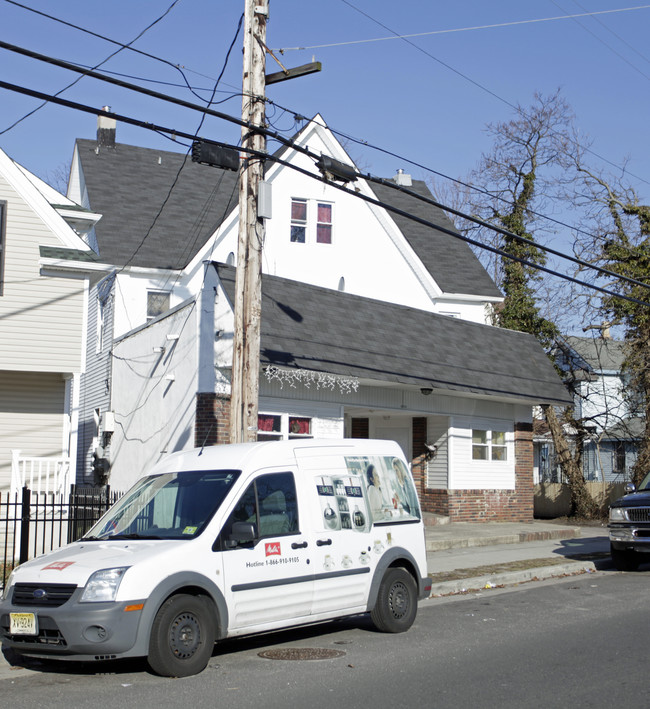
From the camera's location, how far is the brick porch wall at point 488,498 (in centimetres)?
2198

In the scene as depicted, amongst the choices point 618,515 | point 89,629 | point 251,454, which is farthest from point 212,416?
point 89,629

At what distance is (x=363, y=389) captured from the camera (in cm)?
1970

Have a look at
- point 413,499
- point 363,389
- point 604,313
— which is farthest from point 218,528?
point 604,313

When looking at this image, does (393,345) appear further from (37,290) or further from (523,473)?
(37,290)

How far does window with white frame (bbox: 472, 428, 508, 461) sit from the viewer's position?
2289 centimetres

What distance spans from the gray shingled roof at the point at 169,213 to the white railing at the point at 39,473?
7.60m

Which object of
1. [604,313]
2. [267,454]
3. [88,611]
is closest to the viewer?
[88,611]

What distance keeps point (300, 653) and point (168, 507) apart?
1900mm

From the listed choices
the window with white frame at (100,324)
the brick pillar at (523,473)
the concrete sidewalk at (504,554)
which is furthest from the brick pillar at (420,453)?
the window with white frame at (100,324)

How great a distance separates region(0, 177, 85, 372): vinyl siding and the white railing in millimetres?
1669

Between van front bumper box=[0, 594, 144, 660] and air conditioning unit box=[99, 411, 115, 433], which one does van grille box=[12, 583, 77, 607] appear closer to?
van front bumper box=[0, 594, 144, 660]

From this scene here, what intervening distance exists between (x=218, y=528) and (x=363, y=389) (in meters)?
11.9

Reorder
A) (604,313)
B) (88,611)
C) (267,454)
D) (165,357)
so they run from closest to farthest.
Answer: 1. (88,611)
2. (267,454)
3. (165,357)
4. (604,313)

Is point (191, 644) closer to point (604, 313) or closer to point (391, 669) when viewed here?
point (391, 669)
